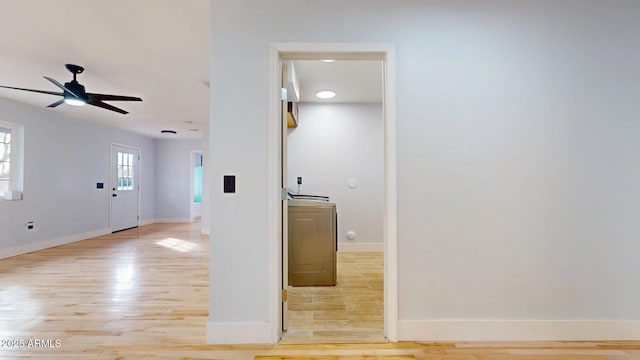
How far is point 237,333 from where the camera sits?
187cm

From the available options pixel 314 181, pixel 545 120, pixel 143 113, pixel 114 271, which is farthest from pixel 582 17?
pixel 143 113

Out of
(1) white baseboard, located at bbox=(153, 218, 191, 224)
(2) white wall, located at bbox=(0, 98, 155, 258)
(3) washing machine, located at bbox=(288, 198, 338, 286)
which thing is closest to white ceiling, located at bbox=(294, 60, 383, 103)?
(3) washing machine, located at bbox=(288, 198, 338, 286)

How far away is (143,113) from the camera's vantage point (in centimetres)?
511

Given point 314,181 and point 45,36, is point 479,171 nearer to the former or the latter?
point 314,181

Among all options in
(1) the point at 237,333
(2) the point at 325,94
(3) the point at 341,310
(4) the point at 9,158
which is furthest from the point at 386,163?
(4) the point at 9,158

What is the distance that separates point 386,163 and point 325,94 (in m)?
2.33

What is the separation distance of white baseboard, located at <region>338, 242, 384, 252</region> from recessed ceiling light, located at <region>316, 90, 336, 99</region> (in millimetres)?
2180

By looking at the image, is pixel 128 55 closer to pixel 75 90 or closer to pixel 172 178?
pixel 75 90

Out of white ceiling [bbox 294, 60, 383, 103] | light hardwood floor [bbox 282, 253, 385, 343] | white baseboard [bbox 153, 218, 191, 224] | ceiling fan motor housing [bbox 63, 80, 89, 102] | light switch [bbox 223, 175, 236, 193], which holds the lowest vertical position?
light hardwood floor [bbox 282, 253, 385, 343]

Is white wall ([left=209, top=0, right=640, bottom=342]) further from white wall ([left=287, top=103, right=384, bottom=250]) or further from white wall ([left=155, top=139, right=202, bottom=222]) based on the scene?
white wall ([left=155, top=139, right=202, bottom=222])

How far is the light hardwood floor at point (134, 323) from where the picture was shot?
1773mm

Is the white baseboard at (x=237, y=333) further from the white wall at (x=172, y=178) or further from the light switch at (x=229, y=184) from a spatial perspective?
the white wall at (x=172, y=178)

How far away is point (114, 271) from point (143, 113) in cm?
285

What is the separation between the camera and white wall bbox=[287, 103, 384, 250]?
4.42 metres
